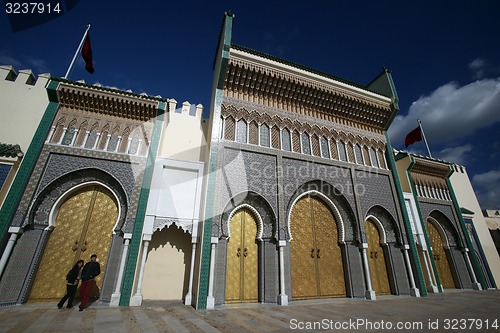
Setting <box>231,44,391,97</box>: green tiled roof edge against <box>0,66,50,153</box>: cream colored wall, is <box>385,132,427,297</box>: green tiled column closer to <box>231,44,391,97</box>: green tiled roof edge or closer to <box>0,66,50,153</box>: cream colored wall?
<box>231,44,391,97</box>: green tiled roof edge

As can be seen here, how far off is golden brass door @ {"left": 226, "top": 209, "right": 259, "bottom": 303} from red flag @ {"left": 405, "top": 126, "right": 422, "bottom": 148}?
1092 centimetres

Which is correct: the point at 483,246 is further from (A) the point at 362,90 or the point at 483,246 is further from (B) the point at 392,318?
(B) the point at 392,318

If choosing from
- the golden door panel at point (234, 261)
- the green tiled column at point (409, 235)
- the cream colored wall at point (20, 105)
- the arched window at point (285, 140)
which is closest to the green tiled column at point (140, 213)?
the golden door panel at point (234, 261)

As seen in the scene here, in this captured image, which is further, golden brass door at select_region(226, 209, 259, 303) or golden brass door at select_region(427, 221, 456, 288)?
golden brass door at select_region(427, 221, 456, 288)

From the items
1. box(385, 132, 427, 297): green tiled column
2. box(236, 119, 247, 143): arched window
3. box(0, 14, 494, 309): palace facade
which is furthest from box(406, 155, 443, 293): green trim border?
box(236, 119, 247, 143): arched window

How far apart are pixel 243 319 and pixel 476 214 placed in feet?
50.1

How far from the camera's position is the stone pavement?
11.9 feet

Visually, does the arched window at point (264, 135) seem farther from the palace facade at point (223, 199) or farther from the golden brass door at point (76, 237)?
the golden brass door at point (76, 237)

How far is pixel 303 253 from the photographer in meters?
7.04

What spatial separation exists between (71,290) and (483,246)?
1735cm

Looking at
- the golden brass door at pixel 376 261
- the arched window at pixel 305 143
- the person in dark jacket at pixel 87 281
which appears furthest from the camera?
the arched window at pixel 305 143

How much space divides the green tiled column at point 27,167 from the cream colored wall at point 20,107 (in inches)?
61.4

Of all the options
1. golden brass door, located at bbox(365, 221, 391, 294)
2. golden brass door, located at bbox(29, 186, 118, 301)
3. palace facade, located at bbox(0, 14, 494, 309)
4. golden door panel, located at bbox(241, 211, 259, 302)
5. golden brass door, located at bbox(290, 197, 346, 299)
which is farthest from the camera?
golden brass door, located at bbox(365, 221, 391, 294)

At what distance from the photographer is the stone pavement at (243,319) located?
11.9ft
